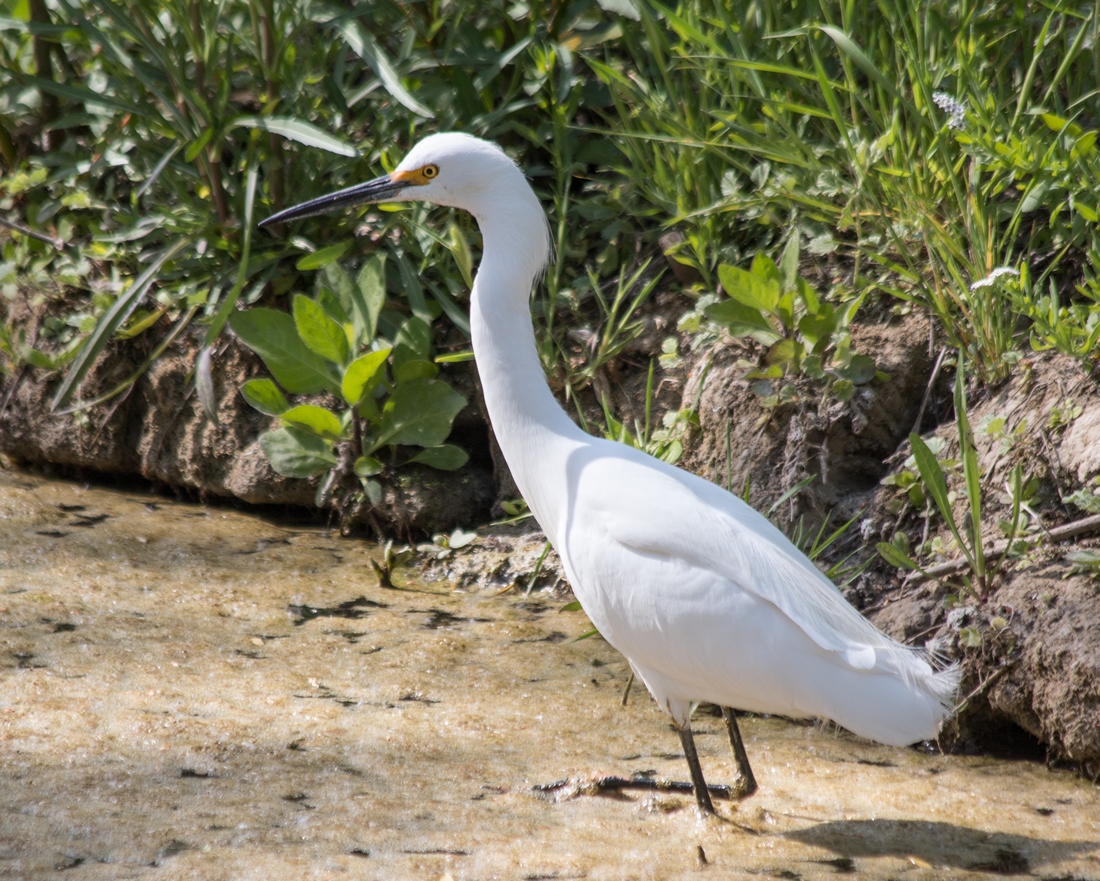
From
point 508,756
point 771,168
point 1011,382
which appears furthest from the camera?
point 771,168

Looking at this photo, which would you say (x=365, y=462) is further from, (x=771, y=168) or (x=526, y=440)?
(x=771, y=168)

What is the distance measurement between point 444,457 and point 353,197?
3.42 ft

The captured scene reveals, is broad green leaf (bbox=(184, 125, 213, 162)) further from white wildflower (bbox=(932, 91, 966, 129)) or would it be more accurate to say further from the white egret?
white wildflower (bbox=(932, 91, 966, 129))

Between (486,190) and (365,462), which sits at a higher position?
(486,190)

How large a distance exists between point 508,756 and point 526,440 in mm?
703

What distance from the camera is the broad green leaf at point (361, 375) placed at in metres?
3.02

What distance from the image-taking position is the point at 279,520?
3660 millimetres

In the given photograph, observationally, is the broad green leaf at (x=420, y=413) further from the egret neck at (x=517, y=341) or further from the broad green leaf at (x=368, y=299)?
the egret neck at (x=517, y=341)

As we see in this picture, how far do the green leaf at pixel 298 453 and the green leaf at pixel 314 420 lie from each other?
0.10 feet

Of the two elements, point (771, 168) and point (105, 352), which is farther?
point (105, 352)

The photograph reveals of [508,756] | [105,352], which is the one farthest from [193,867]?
[105,352]

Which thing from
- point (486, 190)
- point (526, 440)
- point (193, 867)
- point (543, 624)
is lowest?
point (193, 867)

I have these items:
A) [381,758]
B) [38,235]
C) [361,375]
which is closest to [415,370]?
[361,375]

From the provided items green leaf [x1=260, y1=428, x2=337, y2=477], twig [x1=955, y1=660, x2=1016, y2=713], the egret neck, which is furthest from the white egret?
green leaf [x1=260, y1=428, x2=337, y2=477]
